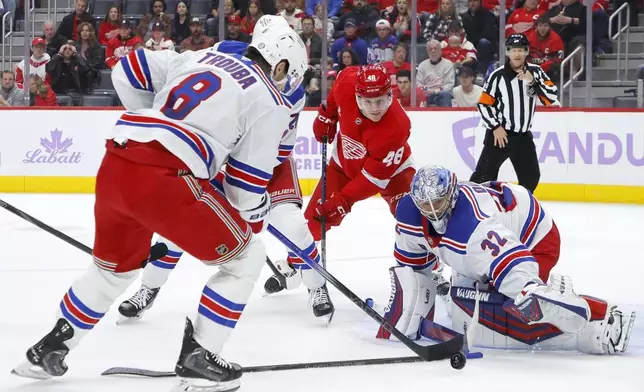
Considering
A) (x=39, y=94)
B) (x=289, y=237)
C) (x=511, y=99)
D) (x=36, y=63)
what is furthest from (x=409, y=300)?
(x=36, y=63)

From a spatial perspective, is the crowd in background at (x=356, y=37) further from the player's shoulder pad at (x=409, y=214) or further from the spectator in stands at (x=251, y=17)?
the player's shoulder pad at (x=409, y=214)

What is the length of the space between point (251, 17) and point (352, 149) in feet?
15.3

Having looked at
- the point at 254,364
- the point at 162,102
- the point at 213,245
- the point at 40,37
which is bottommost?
the point at 254,364

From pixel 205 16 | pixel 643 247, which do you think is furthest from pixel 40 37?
pixel 643 247

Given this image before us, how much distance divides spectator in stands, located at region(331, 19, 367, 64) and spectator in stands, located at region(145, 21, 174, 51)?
154 cm

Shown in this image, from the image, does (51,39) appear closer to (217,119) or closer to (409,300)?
(409,300)

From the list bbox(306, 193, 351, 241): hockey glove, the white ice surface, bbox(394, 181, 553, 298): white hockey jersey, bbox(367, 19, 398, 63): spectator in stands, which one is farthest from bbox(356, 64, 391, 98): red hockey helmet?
bbox(367, 19, 398, 63): spectator in stands

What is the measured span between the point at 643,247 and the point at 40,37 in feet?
18.8

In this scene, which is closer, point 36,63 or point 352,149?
point 352,149

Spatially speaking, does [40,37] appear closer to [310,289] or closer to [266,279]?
[266,279]

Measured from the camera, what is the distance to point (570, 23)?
868 cm

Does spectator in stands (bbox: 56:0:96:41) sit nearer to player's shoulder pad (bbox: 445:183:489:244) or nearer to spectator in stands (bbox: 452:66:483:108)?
spectator in stands (bbox: 452:66:483:108)

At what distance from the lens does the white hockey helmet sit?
136 inches

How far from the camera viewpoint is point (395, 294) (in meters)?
3.99
